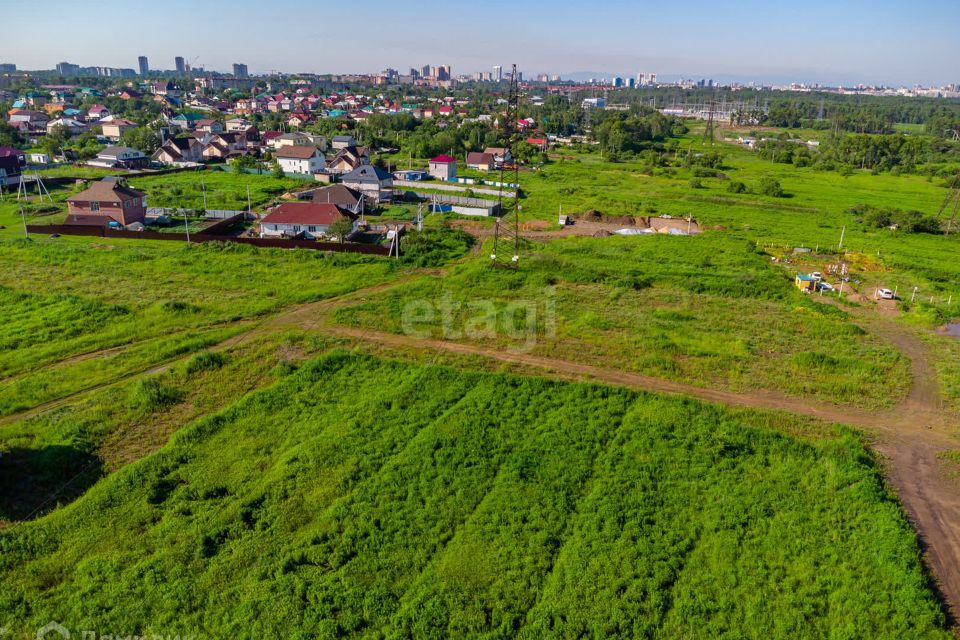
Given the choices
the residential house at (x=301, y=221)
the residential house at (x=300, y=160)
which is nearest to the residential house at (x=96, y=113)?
the residential house at (x=300, y=160)

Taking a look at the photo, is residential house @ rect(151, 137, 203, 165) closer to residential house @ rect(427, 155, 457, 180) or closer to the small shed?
residential house @ rect(427, 155, 457, 180)

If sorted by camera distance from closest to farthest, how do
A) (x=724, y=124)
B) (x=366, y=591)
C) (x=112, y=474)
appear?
(x=366, y=591) < (x=112, y=474) < (x=724, y=124)

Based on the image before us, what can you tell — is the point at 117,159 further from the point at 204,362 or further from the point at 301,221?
the point at 204,362

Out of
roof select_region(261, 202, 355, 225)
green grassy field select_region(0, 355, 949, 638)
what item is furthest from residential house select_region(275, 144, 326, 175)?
green grassy field select_region(0, 355, 949, 638)

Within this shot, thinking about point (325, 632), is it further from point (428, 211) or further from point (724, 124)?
point (724, 124)

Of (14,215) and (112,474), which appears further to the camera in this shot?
(14,215)

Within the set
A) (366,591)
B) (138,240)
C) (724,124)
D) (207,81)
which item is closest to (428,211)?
(138,240)

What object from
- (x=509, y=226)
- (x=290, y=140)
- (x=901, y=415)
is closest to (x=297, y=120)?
(x=290, y=140)

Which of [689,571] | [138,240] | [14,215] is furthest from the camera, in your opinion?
[14,215]
